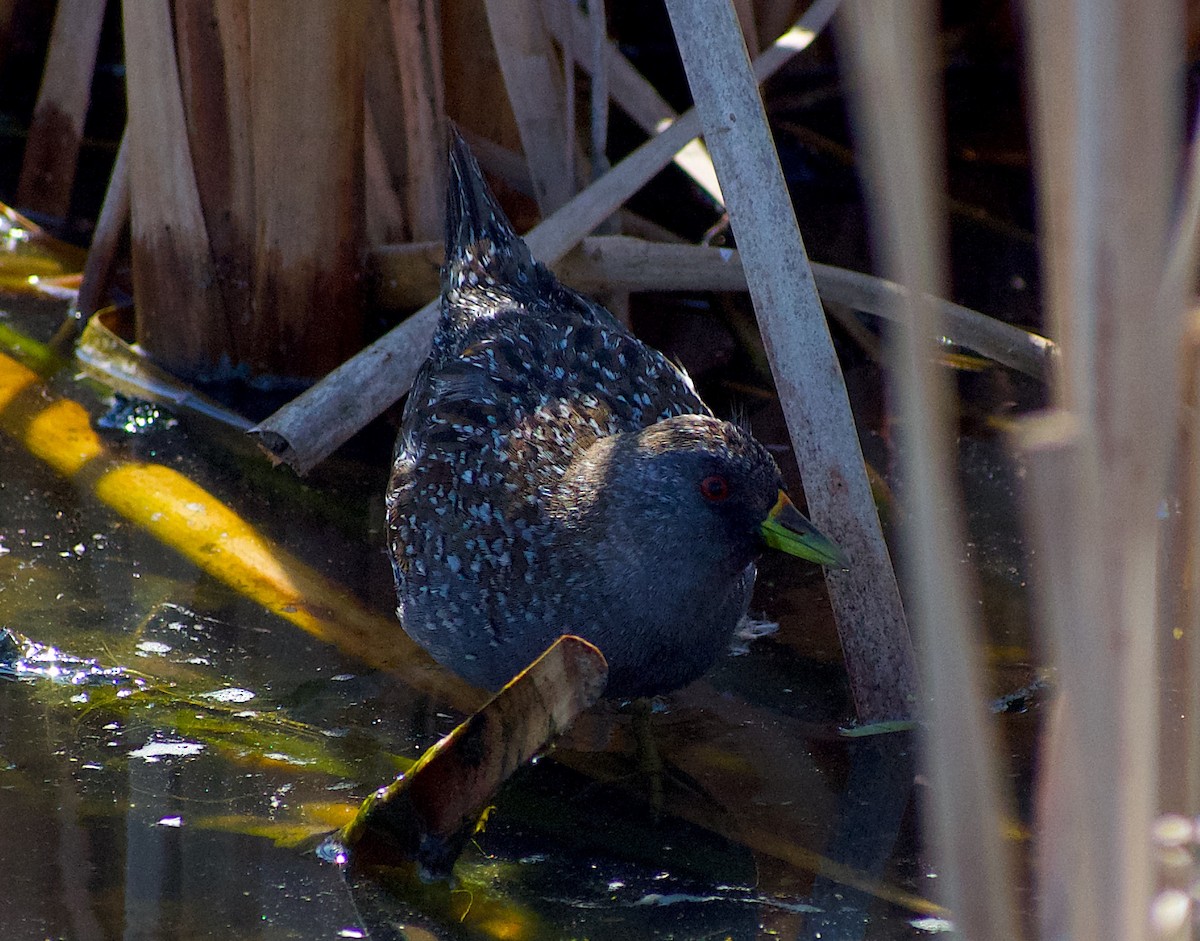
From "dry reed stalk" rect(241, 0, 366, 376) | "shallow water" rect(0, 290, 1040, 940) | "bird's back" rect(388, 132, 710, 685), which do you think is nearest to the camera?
"shallow water" rect(0, 290, 1040, 940)

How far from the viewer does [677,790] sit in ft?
8.95

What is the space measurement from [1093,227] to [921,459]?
210 millimetres

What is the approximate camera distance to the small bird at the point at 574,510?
273cm

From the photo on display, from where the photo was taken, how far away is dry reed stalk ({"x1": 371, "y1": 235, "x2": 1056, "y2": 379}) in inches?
142

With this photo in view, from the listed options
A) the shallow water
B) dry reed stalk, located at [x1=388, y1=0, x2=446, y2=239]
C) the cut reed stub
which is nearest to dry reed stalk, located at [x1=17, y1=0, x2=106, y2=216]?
dry reed stalk, located at [x1=388, y1=0, x2=446, y2=239]

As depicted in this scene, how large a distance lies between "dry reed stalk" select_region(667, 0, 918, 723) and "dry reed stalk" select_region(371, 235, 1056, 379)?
677 millimetres

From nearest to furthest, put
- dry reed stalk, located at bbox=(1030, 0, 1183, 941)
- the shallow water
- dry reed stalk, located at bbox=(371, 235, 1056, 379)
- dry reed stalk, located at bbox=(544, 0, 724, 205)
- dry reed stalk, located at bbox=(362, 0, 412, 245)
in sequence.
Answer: dry reed stalk, located at bbox=(1030, 0, 1183, 941)
the shallow water
dry reed stalk, located at bbox=(371, 235, 1056, 379)
dry reed stalk, located at bbox=(362, 0, 412, 245)
dry reed stalk, located at bbox=(544, 0, 724, 205)

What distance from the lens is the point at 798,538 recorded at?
2.69 m

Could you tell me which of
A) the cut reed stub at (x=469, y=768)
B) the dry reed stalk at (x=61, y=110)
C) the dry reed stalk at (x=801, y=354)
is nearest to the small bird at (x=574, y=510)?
the dry reed stalk at (x=801, y=354)

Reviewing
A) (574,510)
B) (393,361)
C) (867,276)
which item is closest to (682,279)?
(867,276)

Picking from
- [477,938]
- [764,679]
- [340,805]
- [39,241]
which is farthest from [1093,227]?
[39,241]

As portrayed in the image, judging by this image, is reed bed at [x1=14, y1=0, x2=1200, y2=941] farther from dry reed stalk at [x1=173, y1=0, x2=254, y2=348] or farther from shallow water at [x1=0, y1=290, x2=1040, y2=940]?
shallow water at [x1=0, y1=290, x2=1040, y2=940]

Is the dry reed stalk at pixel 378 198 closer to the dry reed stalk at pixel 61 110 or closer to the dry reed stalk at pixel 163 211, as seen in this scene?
the dry reed stalk at pixel 163 211

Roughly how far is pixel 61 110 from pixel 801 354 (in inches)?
143
